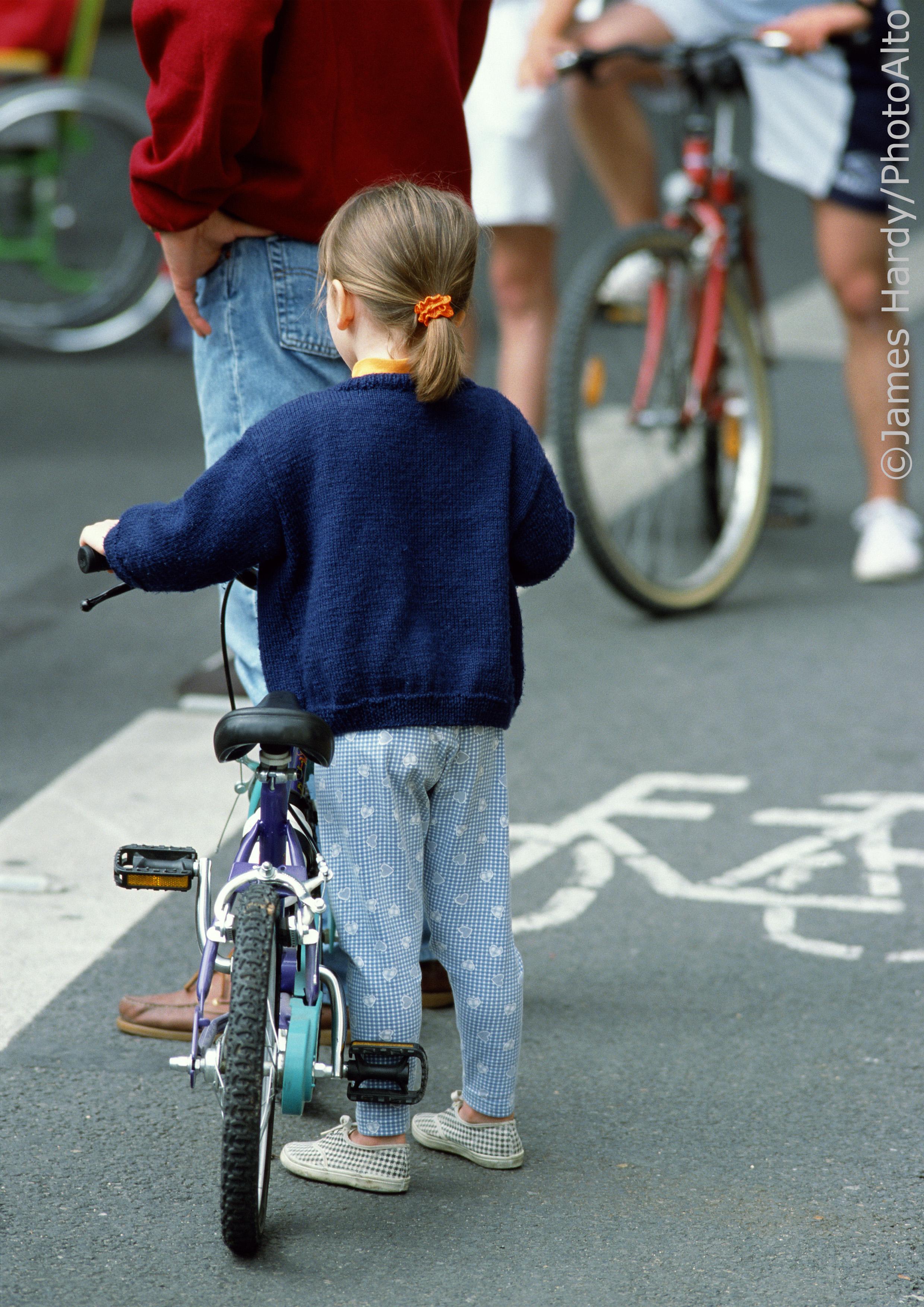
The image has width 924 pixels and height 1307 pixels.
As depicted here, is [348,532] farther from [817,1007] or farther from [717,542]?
[717,542]

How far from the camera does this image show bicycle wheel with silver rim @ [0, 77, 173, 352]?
7801mm

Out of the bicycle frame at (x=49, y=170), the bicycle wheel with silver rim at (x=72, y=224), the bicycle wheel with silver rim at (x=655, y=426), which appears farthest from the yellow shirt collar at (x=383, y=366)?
the bicycle frame at (x=49, y=170)

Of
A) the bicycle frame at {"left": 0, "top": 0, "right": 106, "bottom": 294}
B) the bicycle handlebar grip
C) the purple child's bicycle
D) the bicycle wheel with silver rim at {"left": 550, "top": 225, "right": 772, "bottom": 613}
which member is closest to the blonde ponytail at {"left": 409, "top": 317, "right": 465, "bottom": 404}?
the purple child's bicycle

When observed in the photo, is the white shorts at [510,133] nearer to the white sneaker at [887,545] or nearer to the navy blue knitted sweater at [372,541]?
the white sneaker at [887,545]

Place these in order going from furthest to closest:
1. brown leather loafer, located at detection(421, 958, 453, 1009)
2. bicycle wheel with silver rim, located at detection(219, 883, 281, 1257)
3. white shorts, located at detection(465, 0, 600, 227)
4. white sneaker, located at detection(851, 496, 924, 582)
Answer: white sneaker, located at detection(851, 496, 924, 582)
white shorts, located at detection(465, 0, 600, 227)
brown leather loafer, located at detection(421, 958, 453, 1009)
bicycle wheel with silver rim, located at detection(219, 883, 281, 1257)

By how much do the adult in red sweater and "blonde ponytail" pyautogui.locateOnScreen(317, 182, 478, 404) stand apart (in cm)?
40

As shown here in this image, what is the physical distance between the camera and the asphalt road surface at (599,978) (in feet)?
7.82

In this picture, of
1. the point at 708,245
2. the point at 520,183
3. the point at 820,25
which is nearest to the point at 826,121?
the point at 820,25

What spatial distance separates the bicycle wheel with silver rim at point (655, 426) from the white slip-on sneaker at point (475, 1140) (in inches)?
90.5

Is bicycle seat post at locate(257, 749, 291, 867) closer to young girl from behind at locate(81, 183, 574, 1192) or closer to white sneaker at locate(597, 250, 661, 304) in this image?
young girl from behind at locate(81, 183, 574, 1192)

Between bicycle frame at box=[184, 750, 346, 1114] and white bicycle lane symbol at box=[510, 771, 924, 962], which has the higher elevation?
bicycle frame at box=[184, 750, 346, 1114]

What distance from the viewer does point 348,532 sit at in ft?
7.70

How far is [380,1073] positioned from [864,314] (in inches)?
137

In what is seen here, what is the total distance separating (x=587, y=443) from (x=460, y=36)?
262 cm
